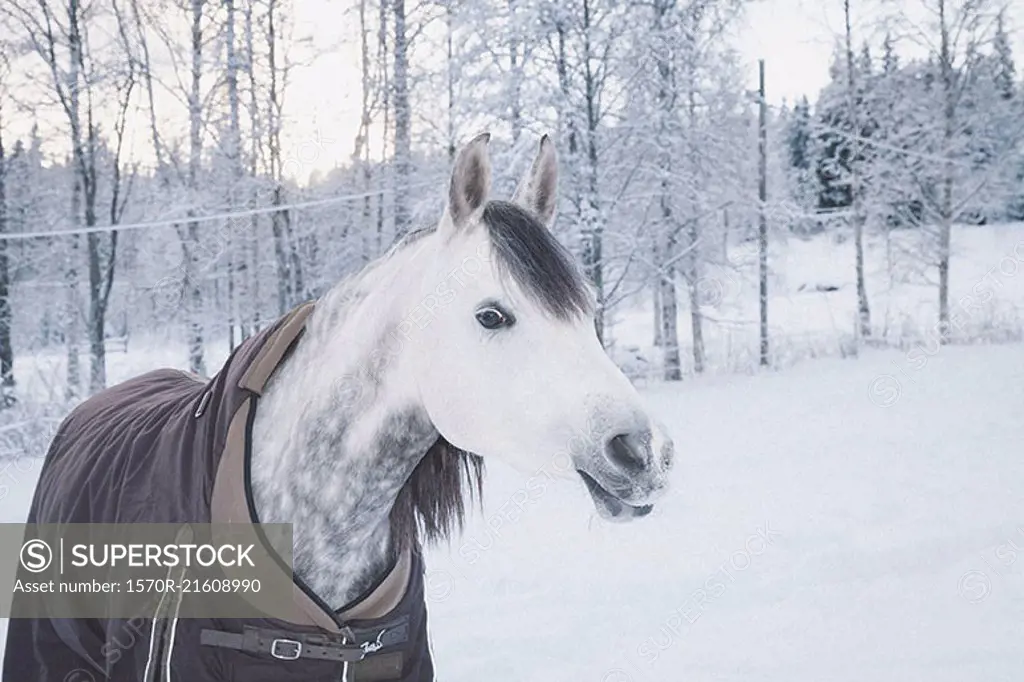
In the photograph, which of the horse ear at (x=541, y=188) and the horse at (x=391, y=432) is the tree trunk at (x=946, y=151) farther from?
the horse at (x=391, y=432)

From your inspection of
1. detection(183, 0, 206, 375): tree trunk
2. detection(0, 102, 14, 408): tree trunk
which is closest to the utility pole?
detection(183, 0, 206, 375): tree trunk

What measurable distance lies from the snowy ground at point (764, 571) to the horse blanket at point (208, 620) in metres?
0.50

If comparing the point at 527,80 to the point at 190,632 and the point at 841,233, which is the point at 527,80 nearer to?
the point at 190,632

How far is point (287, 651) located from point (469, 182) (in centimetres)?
99

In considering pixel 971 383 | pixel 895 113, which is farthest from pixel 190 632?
pixel 895 113

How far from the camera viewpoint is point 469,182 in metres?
1.42

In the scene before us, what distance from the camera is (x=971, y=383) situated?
9.05 m

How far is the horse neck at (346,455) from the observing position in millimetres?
1453

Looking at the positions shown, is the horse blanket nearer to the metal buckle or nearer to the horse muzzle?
the metal buckle

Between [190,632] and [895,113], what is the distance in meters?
18.1

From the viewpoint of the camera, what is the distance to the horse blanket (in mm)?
1402

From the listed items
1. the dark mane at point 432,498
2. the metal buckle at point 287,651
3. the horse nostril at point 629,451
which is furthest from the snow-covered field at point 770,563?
the metal buckle at point 287,651

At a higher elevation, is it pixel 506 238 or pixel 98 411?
pixel 506 238

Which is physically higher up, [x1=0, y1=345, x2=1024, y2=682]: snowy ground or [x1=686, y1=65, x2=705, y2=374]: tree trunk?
[x1=686, y1=65, x2=705, y2=374]: tree trunk
